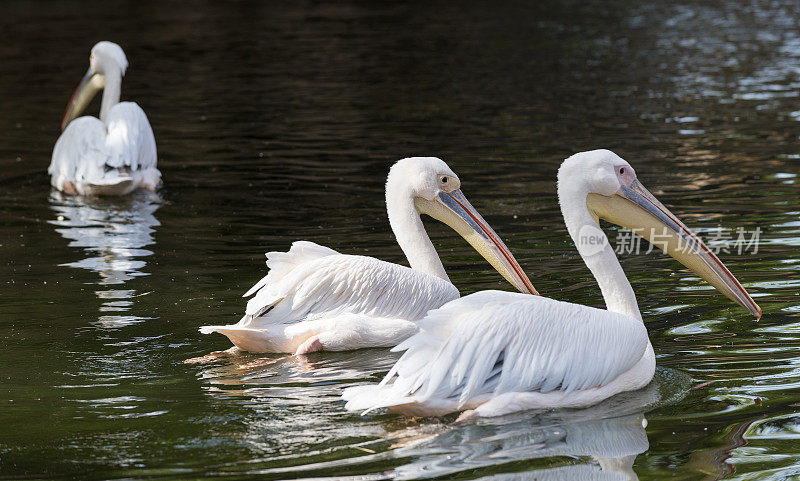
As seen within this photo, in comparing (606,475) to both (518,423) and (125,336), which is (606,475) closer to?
(518,423)

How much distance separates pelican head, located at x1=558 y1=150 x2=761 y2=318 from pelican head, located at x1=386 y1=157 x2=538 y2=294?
871 millimetres

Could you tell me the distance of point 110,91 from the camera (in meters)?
10.3

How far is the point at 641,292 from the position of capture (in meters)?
5.94

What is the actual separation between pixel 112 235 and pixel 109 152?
5.48 ft

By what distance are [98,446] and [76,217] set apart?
15.9ft

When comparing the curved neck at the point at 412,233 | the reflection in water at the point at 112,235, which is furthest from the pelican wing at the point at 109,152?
the curved neck at the point at 412,233

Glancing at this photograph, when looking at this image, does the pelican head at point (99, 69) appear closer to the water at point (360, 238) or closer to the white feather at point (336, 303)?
the water at point (360, 238)

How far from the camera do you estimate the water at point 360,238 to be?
3900mm

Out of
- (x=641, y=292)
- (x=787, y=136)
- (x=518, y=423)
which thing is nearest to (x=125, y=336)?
(x=518, y=423)

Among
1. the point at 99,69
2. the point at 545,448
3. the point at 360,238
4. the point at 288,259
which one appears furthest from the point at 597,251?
the point at 99,69

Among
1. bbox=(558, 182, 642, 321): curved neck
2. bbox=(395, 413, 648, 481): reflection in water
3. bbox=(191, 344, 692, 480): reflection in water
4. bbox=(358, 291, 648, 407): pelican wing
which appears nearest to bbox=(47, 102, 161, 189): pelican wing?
bbox=(191, 344, 692, 480): reflection in water

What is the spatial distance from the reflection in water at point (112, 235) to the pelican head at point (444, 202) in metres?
1.41

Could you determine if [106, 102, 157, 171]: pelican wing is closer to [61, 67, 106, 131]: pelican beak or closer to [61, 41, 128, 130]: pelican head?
[61, 41, 128, 130]: pelican head

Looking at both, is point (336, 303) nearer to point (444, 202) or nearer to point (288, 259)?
point (288, 259)
